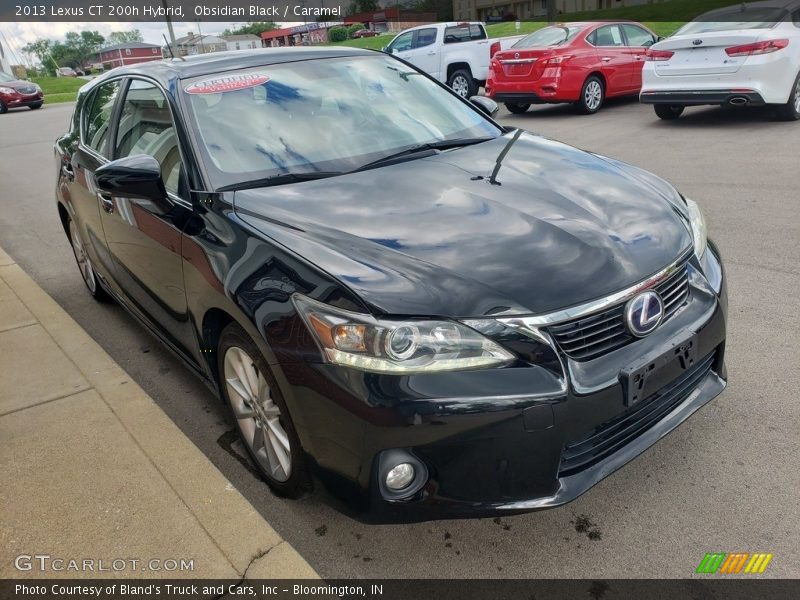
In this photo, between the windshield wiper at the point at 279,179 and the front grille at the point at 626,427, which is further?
the windshield wiper at the point at 279,179

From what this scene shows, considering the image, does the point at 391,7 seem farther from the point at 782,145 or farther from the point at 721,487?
the point at 721,487

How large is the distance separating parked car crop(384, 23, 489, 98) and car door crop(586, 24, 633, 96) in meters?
3.53

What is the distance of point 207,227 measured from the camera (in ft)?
9.04

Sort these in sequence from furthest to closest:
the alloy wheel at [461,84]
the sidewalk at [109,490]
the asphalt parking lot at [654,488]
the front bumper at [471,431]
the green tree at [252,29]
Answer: the green tree at [252,29] → the alloy wheel at [461,84] → the sidewalk at [109,490] → the asphalt parking lot at [654,488] → the front bumper at [471,431]

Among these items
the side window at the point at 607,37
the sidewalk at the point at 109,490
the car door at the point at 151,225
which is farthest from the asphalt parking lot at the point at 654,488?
the side window at the point at 607,37

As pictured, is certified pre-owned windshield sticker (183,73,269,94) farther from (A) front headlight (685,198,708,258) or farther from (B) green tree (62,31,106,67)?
(B) green tree (62,31,106,67)

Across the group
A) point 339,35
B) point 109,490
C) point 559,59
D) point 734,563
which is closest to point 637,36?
point 559,59

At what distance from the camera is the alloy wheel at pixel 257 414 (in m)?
2.56

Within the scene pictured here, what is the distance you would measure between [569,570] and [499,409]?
709mm

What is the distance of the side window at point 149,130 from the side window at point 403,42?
12.8m

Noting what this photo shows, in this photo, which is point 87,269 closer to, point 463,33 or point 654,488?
point 654,488

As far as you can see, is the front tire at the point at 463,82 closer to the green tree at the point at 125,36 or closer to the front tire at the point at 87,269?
the front tire at the point at 87,269

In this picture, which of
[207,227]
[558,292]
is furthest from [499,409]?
[207,227]

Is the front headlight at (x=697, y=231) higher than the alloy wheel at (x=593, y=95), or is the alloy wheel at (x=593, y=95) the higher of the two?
the front headlight at (x=697, y=231)
